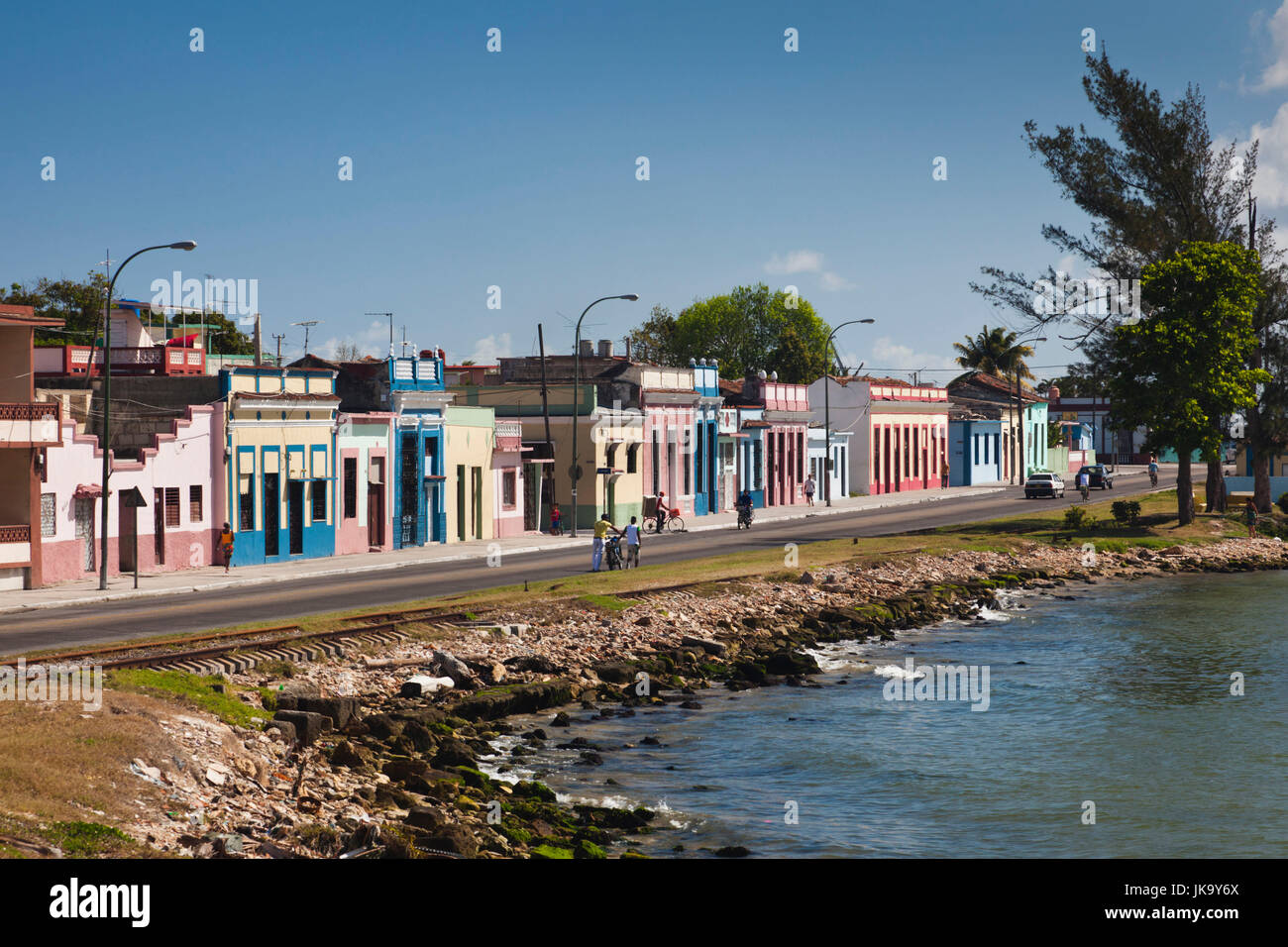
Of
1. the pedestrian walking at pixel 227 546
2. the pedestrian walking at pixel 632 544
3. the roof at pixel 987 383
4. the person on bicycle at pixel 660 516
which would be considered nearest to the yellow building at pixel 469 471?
the person on bicycle at pixel 660 516

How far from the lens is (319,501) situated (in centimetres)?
4900

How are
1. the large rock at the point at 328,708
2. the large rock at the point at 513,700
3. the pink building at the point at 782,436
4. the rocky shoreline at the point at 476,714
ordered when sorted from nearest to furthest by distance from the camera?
the rocky shoreline at the point at 476,714, the large rock at the point at 328,708, the large rock at the point at 513,700, the pink building at the point at 782,436

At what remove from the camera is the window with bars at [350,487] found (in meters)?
50.3

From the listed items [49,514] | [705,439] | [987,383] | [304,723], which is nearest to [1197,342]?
[705,439]

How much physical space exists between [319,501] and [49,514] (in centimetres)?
1134

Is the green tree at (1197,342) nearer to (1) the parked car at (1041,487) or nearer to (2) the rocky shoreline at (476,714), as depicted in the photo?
(2) the rocky shoreline at (476,714)

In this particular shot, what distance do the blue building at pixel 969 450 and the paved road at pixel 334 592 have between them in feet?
152

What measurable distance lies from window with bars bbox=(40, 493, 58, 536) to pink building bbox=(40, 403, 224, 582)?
Answer: 28mm

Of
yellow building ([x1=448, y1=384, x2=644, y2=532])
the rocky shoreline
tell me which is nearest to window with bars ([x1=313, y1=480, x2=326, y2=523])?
yellow building ([x1=448, y1=384, x2=644, y2=532])

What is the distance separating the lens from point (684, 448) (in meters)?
72.4

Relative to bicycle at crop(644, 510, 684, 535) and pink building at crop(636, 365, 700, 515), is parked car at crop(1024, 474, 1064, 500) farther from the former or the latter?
bicycle at crop(644, 510, 684, 535)

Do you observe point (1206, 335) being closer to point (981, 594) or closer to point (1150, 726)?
point (981, 594)
